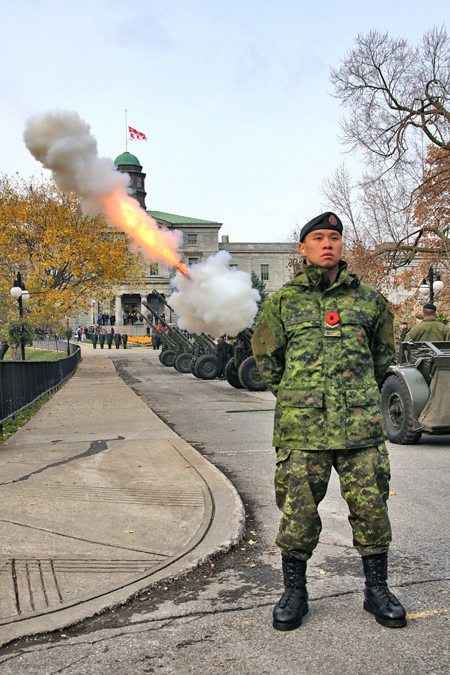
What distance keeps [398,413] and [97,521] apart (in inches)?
199

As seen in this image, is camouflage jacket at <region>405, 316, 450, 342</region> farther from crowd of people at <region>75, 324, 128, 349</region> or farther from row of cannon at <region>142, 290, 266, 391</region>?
crowd of people at <region>75, 324, 128, 349</region>

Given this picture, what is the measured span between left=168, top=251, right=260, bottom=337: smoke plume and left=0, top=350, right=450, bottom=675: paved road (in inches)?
443

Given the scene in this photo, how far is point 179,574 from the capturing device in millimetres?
3865

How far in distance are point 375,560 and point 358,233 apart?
31572 millimetres

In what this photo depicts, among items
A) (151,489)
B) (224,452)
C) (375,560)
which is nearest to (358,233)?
(224,452)

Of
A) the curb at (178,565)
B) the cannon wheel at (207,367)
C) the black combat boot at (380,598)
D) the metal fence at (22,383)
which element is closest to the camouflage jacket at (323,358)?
the black combat boot at (380,598)

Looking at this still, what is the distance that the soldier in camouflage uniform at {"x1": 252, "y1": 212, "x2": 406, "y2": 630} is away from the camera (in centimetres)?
314

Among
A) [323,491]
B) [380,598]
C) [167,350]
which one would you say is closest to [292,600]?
[380,598]

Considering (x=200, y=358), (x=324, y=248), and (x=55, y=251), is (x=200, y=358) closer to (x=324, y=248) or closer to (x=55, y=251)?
(x=55, y=251)

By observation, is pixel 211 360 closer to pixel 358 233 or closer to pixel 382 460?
pixel 358 233

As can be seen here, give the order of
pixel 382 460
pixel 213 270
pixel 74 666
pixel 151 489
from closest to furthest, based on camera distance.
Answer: pixel 74 666, pixel 382 460, pixel 151 489, pixel 213 270

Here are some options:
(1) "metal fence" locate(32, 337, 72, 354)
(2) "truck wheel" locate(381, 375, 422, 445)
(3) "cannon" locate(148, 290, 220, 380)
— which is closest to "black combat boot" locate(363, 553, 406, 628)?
(2) "truck wheel" locate(381, 375, 422, 445)

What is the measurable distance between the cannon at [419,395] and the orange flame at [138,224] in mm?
8824

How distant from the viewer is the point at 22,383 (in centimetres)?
1190
